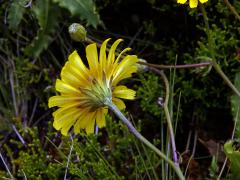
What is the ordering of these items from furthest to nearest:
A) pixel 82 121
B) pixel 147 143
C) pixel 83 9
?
pixel 83 9
pixel 82 121
pixel 147 143

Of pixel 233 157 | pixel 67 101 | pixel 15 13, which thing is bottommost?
pixel 233 157

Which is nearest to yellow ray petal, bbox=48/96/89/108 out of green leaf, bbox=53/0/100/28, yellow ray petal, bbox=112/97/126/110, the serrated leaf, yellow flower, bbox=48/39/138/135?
yellow flower, bbox=48/39/138/135

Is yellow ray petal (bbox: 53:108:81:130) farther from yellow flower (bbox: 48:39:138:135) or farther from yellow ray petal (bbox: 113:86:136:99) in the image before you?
yellow ray petal (bbox: 113:86:136:99)

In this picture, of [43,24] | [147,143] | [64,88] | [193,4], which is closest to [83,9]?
[43,24]

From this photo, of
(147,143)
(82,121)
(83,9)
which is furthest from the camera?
(83,9)

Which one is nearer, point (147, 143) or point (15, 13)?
point (147, 143)

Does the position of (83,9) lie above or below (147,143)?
above

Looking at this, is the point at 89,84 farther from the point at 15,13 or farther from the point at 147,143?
the point at 15,13
